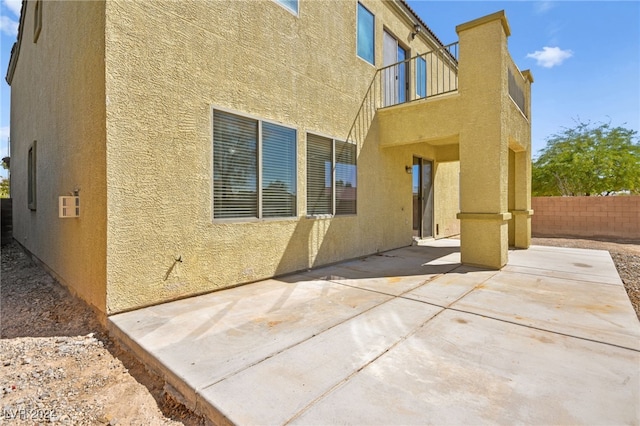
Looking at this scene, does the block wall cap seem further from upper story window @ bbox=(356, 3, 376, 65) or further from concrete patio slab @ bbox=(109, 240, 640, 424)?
concrete patio slab @ bbox=(109, 240, 640, 424)

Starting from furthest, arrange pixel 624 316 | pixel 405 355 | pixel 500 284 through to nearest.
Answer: pixel 500 284 < pixel 624 316 < pixel 405 355

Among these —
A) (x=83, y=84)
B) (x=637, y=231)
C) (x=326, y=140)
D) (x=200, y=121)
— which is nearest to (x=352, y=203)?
(x=326, y=140)

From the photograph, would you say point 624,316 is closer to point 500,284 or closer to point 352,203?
point 500,284

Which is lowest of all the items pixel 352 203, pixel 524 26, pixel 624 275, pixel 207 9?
pixel 624 275

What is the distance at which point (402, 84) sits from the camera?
30.0 ft

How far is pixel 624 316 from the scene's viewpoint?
11.2 feet

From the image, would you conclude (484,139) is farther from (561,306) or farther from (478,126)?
(561,306)

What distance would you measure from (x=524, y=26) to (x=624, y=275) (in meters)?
5.99

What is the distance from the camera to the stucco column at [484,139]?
582cm

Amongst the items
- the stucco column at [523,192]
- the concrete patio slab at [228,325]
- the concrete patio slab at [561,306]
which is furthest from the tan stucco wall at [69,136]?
the stucco column at [523,192]

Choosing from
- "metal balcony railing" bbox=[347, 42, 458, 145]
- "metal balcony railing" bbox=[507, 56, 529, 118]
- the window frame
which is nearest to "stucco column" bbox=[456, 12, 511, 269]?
"metal balcony railing" bbox=[347, 42, 458, 145]

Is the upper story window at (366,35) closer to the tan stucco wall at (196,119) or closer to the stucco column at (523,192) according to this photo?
the tan stucco wall at (196,119)

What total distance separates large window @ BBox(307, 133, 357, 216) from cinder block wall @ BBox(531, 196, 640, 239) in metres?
10.4

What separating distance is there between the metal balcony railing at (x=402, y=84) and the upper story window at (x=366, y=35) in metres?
0.49
